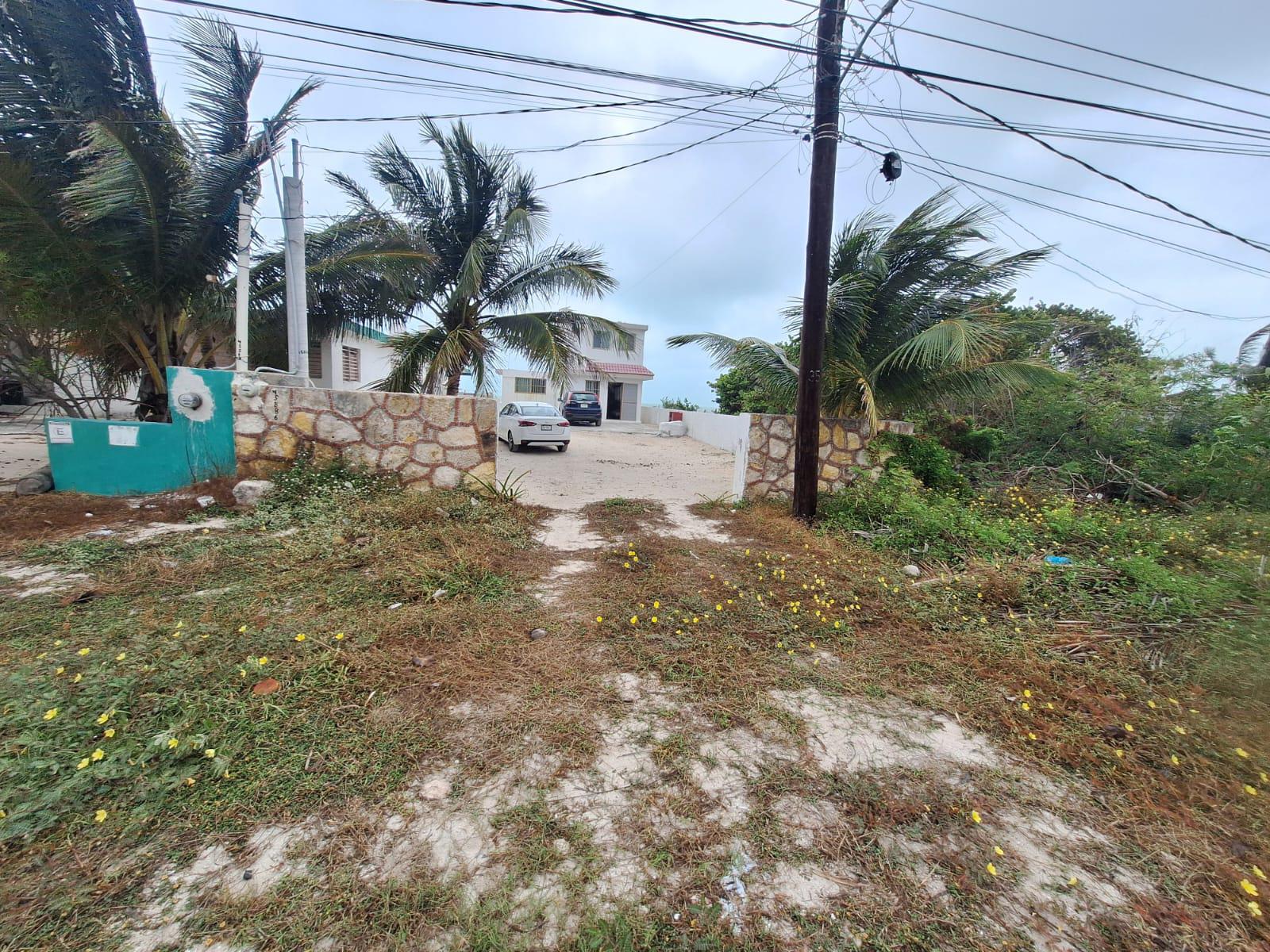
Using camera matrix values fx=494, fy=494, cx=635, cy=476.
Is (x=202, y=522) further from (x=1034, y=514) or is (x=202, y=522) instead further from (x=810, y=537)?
(x=1034, y=514)

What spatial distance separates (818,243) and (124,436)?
8.25 m

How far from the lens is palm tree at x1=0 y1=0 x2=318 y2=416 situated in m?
5.92

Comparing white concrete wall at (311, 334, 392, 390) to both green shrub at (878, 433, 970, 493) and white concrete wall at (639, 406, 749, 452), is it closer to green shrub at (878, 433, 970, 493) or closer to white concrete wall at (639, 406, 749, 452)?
green shrub at (878, 433, 970, 493)

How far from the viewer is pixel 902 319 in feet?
22.5

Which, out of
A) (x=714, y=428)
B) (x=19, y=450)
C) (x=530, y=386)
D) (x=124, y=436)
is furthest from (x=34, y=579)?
(x=530, y=386)

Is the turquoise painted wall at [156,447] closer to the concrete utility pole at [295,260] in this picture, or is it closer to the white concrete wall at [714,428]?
the concrete utility pole at [295,260]

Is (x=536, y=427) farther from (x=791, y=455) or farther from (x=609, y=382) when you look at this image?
(x=609, y=382)

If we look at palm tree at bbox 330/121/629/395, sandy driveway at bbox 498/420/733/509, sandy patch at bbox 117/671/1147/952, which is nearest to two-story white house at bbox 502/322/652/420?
sandy driveway at bbox 498/420/733/509

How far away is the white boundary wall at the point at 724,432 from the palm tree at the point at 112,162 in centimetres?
758

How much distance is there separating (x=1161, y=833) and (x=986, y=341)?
5.35m

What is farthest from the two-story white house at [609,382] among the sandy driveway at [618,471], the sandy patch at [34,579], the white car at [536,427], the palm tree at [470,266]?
the sandy patch at [34,579]

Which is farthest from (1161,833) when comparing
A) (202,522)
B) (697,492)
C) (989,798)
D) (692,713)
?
(202,522)

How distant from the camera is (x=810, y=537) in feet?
18.3

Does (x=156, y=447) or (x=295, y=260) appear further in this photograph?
(x=295, y=260)
